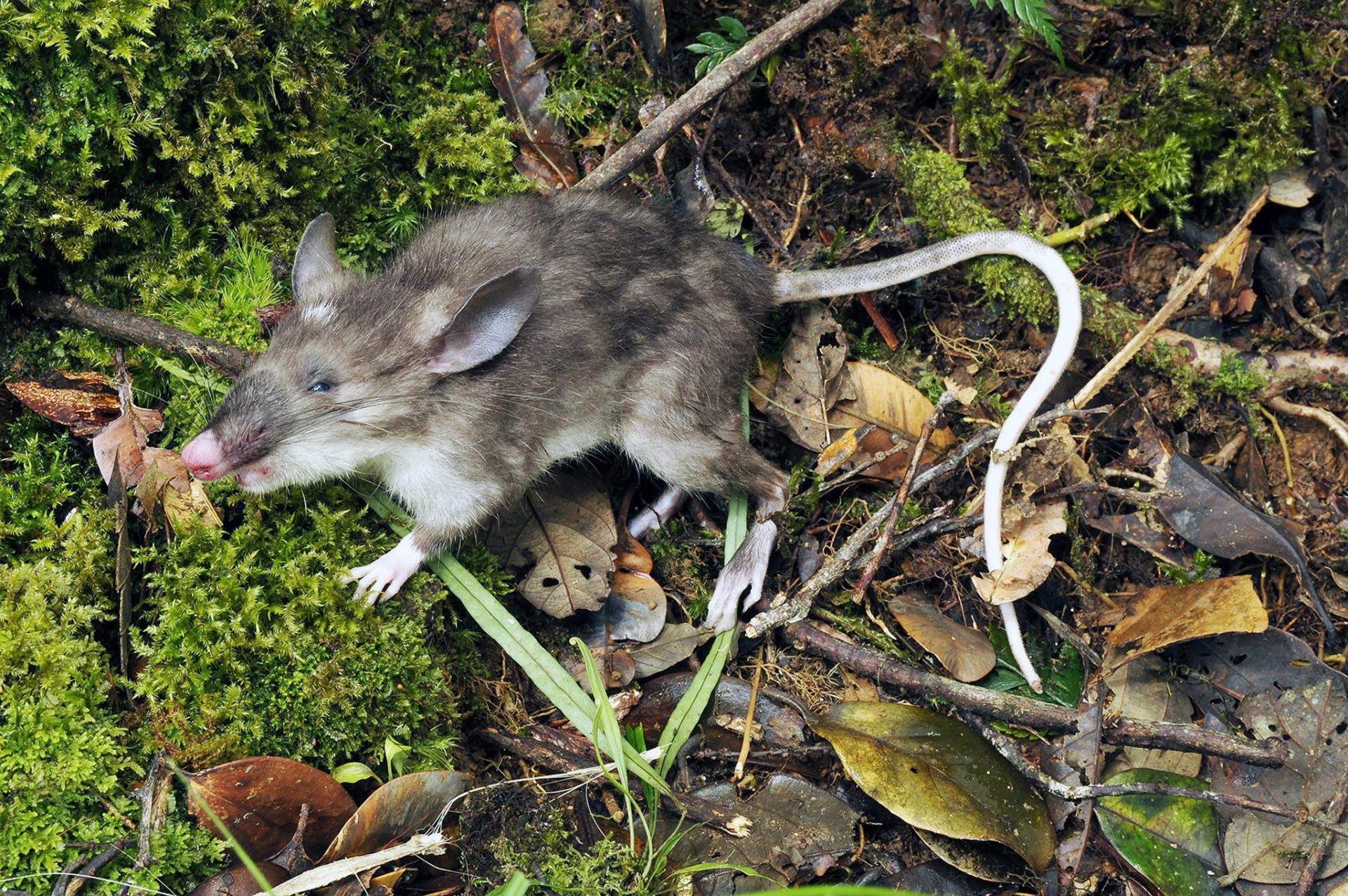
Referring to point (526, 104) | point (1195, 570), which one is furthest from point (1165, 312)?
point (526, 104)

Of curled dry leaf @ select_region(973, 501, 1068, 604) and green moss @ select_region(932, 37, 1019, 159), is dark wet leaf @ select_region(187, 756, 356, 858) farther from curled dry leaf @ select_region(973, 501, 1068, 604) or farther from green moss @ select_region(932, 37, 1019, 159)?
green moss @ select_region(932, 37, 1019, 159)

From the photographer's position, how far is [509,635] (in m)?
4.12

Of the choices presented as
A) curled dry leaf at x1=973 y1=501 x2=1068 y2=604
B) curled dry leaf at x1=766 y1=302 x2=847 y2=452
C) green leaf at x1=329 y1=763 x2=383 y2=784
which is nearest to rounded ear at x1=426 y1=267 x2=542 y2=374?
curled dry leaf at x1=766 y1=302 x2=847 y2=452

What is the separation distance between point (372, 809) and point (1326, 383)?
166 inches

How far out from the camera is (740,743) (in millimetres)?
4176

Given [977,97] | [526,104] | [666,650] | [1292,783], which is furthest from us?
[526,104]

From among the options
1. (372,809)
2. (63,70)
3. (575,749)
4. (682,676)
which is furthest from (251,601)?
(63,70)

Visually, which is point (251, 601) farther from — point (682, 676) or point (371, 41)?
point (371, 41)

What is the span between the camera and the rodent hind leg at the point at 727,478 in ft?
14.7

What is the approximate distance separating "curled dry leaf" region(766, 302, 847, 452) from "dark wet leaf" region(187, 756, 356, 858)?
7.90ft

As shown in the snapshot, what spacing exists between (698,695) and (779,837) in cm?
63

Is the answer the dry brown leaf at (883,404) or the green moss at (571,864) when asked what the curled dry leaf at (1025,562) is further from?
the green moss at (571,864)

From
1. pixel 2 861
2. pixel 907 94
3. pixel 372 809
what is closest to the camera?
pixel 2 861

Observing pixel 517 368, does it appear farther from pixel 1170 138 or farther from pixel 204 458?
pixel 1170 138
